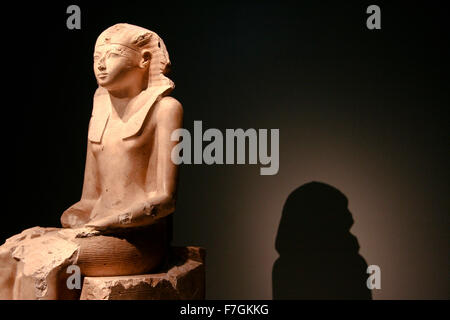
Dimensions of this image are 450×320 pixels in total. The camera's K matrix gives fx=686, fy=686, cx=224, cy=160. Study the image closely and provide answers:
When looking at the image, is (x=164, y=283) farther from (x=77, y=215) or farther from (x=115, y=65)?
(x=115, y=65)

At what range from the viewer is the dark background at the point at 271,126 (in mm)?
Result: 4613

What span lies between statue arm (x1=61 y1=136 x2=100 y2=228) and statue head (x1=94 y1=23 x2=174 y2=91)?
445mm

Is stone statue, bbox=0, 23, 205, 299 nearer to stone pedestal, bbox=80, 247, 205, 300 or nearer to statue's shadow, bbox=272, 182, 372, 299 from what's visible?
stone pedestal, bbox=80, 247, 205, 300

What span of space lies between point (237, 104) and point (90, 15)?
4.37 feet

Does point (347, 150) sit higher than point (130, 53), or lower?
lower

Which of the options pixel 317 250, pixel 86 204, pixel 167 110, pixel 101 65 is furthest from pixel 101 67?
pixel 317 250

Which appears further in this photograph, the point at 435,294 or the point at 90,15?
the point at 90,15

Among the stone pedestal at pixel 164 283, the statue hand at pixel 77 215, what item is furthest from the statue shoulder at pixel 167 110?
the stone pedestal at pixel 164 283

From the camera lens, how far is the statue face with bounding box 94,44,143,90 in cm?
378

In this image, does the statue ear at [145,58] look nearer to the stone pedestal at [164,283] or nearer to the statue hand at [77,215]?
the statue hand at [77,215]

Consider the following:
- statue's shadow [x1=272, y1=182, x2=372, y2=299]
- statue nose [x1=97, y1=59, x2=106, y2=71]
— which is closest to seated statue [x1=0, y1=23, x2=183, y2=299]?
statue nose [x1=97, y1=59, x2=106, y2=71]

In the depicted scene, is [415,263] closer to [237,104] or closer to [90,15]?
[237,104]

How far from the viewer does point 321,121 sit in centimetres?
477

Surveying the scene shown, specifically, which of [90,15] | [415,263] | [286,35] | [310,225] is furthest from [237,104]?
[415,263]
